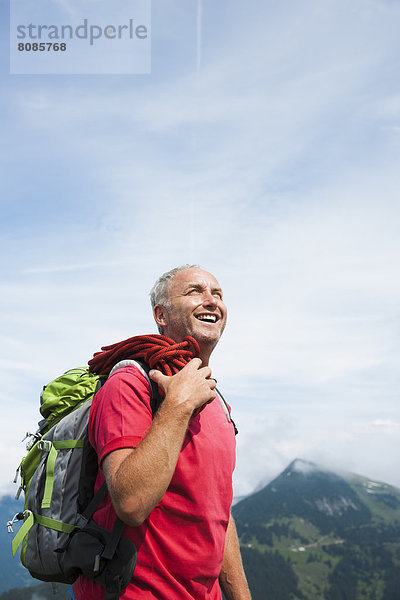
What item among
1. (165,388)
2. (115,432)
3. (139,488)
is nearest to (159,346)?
(165,388)

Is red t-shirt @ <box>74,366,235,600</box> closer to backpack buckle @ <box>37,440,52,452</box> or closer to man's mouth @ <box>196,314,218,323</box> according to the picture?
backpack buckle @ <box>37,440,52,452</box>

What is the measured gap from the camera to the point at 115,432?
3.95m

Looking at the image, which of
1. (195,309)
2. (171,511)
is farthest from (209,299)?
(171,511)

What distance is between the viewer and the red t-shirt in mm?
4086

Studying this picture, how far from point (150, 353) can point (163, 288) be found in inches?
55.6

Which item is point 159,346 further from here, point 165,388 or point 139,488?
point 139,488

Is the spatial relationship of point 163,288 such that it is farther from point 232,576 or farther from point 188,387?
point 232,576

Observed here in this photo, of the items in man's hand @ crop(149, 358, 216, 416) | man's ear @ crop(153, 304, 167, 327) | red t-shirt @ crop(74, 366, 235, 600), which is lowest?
red t-shirt @ crop(74, 366, 235, 600)

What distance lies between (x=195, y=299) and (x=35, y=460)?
91.2 inches

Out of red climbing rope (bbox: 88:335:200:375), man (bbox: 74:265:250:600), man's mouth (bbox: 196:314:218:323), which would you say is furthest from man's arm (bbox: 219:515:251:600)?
man's mouth (bbox: 196:314:218:323)

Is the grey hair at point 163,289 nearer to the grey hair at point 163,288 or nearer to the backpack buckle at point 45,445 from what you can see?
the grey hair at point 163,288

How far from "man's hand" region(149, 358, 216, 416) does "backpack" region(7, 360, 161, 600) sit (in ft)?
0.78

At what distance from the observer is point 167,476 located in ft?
12.2

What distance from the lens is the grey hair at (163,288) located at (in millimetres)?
5801
